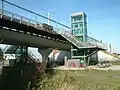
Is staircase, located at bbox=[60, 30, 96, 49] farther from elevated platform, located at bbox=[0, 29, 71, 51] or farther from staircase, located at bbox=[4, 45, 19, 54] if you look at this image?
staircase, located at bbox=[4, 45, 19, 54]

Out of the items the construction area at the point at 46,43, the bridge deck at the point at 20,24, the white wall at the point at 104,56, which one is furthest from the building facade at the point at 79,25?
the white wall at the point at 104,56

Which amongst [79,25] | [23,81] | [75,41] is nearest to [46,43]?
[75,41]

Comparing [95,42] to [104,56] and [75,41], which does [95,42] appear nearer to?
[75,41]

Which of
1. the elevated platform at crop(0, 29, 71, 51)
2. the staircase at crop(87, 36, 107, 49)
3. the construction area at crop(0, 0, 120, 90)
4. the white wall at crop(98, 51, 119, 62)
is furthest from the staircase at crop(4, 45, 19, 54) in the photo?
the white wall at crop(98, 51, 119, 62)

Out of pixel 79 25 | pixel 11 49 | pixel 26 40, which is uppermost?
pixel 79 25

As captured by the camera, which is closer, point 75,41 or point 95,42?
point 75,41

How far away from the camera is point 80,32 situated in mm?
47781

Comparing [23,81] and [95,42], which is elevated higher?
[95,42]

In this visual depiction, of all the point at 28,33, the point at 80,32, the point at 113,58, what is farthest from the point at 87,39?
the point at 113,58

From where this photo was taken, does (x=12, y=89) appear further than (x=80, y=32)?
No

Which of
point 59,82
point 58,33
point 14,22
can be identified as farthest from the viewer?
point 58,33

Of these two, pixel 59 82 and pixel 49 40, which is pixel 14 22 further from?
pixel 59 82

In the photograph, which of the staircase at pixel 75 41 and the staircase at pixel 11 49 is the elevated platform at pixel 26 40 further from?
the staircase at pixel 11 49

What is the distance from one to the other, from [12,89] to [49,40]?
89.3ft
